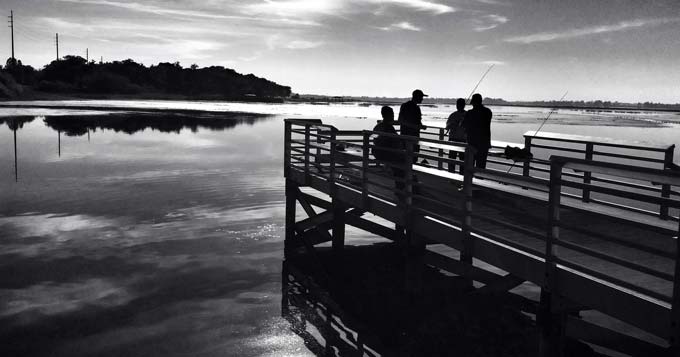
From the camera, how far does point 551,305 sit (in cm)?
595

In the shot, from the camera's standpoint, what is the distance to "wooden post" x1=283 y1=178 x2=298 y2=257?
13.1m

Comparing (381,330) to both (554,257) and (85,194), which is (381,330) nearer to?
(554,257)

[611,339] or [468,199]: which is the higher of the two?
[468,199]

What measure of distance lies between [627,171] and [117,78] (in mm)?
148973

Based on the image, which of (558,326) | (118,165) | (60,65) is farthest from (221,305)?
(60,65)

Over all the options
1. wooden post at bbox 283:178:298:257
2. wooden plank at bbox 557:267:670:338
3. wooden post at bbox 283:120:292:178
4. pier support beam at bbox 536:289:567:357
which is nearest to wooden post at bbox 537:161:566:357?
pier support beam at bbox 536:289:567:357

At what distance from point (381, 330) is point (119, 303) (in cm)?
403

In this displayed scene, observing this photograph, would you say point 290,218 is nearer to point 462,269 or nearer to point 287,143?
point 287,143

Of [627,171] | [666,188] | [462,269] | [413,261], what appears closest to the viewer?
[627,171]

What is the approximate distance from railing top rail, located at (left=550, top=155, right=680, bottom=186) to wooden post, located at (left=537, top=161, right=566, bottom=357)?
0.27 m

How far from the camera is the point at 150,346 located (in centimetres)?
767

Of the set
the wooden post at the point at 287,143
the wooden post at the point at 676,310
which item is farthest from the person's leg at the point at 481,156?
the wooden post at the point at 676,310

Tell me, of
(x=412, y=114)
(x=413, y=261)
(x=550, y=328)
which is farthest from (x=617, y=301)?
(x=412, y=114)

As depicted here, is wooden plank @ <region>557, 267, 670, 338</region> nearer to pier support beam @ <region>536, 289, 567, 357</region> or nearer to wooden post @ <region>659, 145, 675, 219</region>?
pier support beam @ <region>536, 289, 567, 357</region>
